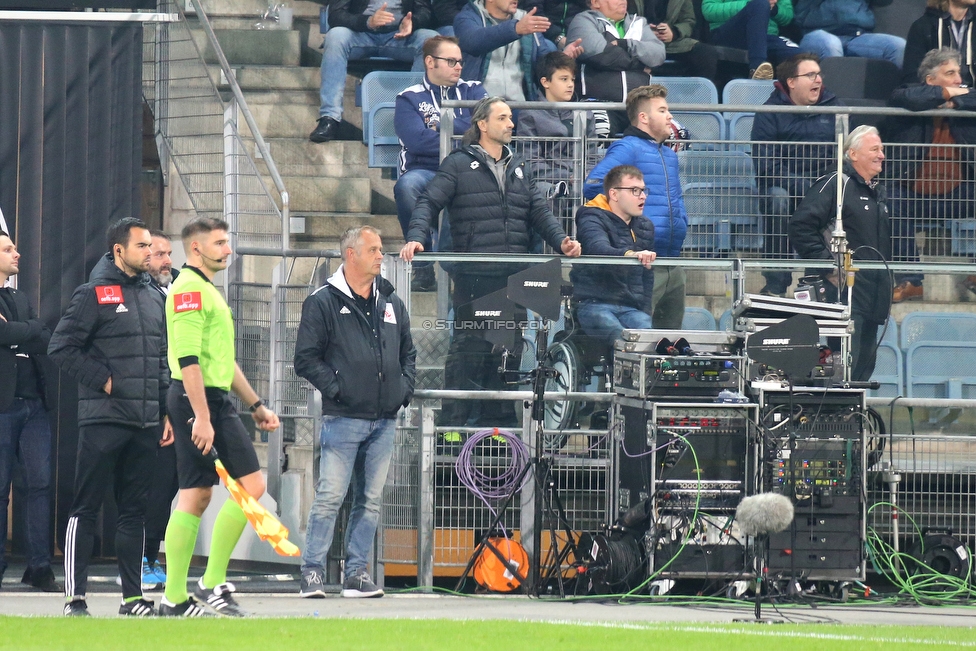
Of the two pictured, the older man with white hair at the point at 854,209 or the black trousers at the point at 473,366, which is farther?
the older man with white hair at the point at 854,209

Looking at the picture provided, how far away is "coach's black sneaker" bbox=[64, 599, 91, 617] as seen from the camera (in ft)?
26.0

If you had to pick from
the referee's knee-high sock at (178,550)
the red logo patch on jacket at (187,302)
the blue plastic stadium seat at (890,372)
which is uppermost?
the red logo patch on jacket at (187,302)

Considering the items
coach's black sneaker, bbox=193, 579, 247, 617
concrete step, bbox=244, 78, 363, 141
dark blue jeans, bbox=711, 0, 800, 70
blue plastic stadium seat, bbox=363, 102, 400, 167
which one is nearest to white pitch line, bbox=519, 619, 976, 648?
coach's black sneaker, bbox=193, 579, 247, 617

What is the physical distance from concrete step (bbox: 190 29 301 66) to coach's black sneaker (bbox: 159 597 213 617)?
7.38m

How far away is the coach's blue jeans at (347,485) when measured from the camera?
29.9 ft

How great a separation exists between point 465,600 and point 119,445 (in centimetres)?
228

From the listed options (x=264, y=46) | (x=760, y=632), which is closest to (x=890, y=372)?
(x=760, y=632)

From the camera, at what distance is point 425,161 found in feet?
38.6

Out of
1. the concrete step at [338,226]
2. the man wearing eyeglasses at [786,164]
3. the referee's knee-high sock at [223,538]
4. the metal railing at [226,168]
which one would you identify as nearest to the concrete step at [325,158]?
the concrete step at [338,226]

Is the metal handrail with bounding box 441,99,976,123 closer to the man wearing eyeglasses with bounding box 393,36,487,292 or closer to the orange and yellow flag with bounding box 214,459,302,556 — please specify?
the man wearing eyeglasses with bounding box 393,36,487,292

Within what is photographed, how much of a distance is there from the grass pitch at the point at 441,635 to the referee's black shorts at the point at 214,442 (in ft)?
2.48

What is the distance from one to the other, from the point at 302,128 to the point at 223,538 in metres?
6.54

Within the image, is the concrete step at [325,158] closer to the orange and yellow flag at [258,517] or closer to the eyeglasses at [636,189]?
the eyeglasses at [636,189]

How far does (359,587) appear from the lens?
358 inches
